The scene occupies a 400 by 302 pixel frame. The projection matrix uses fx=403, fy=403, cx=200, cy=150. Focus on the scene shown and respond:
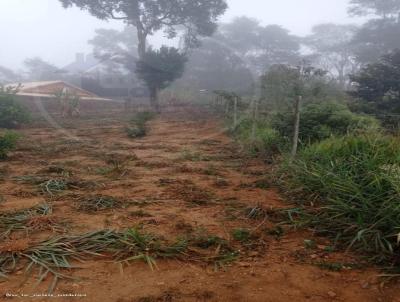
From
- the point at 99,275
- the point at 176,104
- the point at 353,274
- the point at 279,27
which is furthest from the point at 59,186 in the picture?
the point at 279,27

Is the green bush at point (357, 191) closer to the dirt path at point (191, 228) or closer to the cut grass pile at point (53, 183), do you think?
the dirt path at point (191, 228)

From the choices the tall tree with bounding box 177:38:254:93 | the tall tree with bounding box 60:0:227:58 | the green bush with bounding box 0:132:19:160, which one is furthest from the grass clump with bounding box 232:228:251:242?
the tall tree with bounding box 177:38:254:93

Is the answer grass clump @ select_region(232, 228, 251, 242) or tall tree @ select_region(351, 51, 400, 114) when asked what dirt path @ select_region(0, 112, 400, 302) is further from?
tall tree @ select_region(351, 51, 400, 114)

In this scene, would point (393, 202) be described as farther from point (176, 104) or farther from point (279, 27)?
point (279, 27)

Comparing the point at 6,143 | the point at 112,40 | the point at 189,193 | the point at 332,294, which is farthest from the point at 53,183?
the point at 112,40

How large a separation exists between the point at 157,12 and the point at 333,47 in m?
16.3

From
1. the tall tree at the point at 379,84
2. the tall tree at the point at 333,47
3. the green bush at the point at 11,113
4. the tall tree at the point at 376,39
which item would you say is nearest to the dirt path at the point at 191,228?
the tall tree at the point at 379,84

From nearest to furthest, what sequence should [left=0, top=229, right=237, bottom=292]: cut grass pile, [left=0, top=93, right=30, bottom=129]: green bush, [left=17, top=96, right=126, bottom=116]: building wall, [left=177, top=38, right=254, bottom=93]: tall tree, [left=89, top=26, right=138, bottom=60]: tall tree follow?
[left=0, top=229, right=237, bottom=292]: cut grass pile, [left=0, top=93, right=30, bottom=129]: green bush, [left=17, top=96, right=126, bottom=116]: building wall, [left=177, top=38, right=254, bottom=93]: tall tree, [left=89, top=26, right=138, bottom=60]: tall tree

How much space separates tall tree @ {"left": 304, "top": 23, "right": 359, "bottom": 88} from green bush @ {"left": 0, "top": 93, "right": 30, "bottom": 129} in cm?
2505

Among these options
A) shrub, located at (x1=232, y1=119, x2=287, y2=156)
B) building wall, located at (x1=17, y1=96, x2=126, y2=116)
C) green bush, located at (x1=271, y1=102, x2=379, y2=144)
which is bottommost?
building wall, located at (x1=17, y1=96, x2=126, y2=116)

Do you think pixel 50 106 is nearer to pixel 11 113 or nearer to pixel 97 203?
pixel 11 113

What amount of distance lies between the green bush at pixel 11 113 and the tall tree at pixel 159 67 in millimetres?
8009

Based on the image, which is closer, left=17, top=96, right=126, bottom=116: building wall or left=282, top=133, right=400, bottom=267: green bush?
left=282, top=133, right=400, bottom=267: green bush

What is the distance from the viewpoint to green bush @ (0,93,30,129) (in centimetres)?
1123
